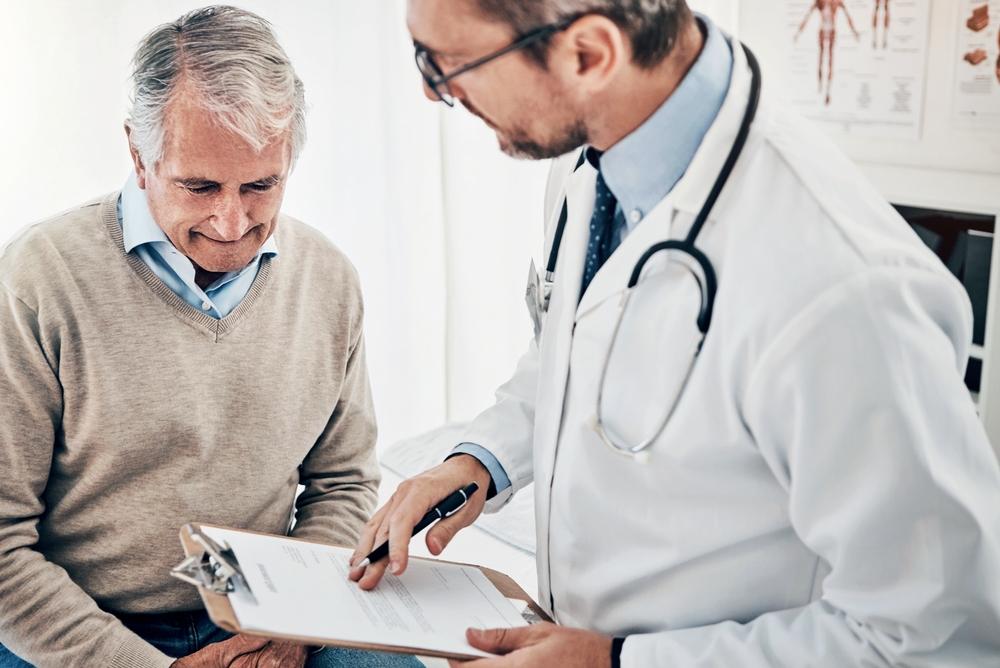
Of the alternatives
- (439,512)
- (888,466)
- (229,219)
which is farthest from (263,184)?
(888,466)

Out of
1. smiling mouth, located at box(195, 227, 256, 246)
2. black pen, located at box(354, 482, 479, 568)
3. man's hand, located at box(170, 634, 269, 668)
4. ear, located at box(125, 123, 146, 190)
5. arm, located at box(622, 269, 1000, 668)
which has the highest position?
ear, located at box(125, 123, 146, 190)

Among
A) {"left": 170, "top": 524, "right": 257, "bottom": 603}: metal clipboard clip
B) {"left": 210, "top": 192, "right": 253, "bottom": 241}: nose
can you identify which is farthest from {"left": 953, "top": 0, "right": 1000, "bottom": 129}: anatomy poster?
{"left": 170, "top": 524, "right": 257, "bottom": 603}: metal clipboard clip

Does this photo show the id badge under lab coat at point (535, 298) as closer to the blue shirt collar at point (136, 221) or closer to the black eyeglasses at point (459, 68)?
the black eyeglasses at point (459, 68)

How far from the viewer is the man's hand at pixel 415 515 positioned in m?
1.10

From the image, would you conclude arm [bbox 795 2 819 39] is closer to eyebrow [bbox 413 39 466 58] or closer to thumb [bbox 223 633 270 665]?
eyebrow [bbox 413 39 466 58]

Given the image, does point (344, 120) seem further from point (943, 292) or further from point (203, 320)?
point (943, 292)

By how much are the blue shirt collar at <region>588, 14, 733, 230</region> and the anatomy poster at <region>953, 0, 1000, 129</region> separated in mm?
1275

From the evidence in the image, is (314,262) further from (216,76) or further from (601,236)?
(601,236)

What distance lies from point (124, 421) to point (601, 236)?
674 mm

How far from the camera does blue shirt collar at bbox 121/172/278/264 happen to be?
1.28 m

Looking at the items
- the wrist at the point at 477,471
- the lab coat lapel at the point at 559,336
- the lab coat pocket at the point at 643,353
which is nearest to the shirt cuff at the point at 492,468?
the wrist at the point at 477,471

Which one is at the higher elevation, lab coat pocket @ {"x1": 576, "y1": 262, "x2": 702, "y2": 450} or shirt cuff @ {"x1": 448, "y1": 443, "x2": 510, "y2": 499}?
lab coat pocket @ {"x1": 576, "y1": 262, "x2": 702, "y2": 450}

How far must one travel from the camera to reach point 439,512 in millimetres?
1181

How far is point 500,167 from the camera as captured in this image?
2641mm
